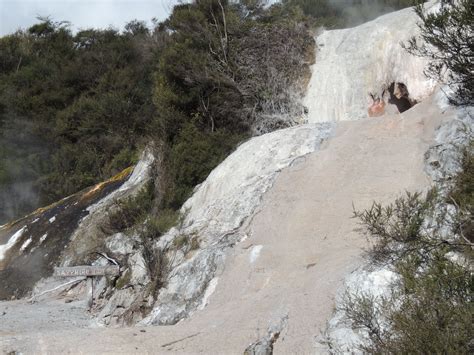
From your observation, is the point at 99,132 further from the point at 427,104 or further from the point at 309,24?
the point at 427,104

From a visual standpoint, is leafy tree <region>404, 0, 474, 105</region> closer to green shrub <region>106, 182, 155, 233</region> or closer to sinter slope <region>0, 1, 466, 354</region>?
sinter slope <region>0, 1, 466, 354</region>

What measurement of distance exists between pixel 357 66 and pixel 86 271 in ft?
30.1

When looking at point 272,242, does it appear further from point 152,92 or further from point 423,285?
point 152,92

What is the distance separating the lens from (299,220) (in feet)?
33.3

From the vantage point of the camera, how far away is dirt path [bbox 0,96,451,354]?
777cm

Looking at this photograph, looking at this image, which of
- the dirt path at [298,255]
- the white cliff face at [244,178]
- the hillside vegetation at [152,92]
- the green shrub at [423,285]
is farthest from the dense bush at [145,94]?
the green shrub at [423,285]

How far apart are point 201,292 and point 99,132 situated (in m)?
18.5

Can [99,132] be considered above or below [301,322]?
above

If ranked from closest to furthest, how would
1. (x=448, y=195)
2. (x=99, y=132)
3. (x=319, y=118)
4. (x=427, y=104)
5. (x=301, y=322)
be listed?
(x=301, y=322)
(x=448, y=195)
(x=427, y=104)
(x=319, y=118)
(x=99, y=132)

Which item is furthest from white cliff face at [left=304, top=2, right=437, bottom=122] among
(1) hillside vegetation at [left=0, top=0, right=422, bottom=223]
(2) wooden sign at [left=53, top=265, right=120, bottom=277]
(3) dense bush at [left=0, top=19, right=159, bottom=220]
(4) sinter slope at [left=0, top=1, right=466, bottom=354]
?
(3) dense bush at [left=0, top=19, right=159, bottom=220]

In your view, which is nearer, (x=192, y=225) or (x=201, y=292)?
(x=201, y=292)

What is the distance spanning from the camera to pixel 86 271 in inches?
505

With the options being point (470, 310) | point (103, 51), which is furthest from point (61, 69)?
point (470, 310)

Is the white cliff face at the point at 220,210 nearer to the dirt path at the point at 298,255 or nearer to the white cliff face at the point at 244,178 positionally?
the white cliff face at the point at 244,178
